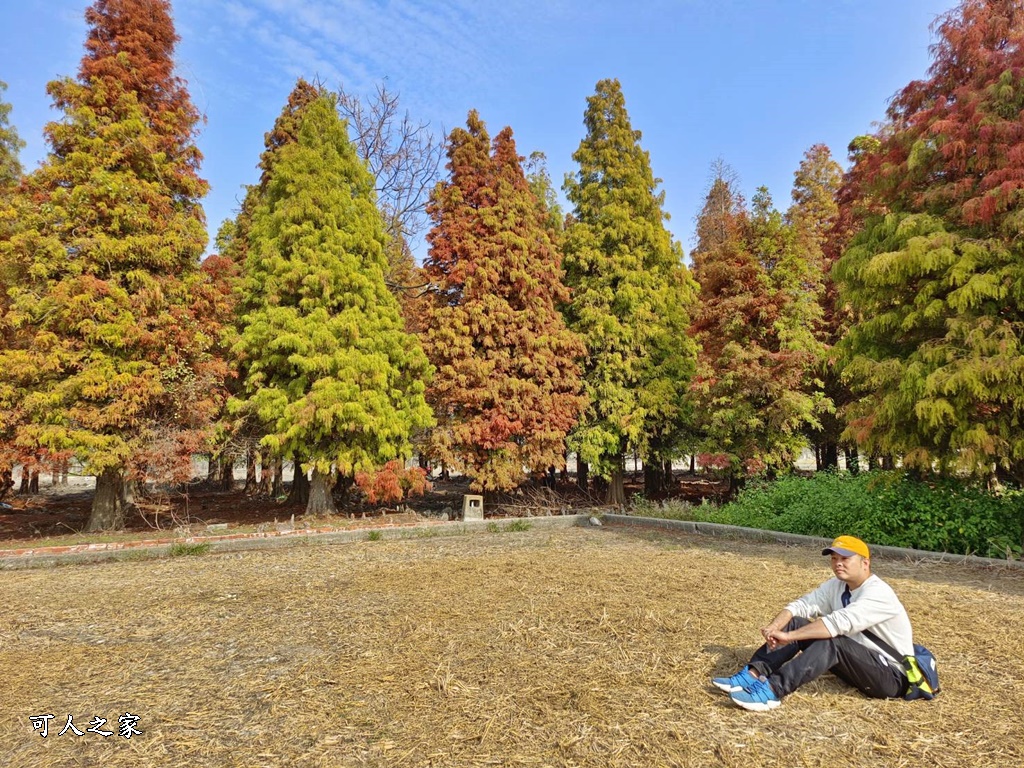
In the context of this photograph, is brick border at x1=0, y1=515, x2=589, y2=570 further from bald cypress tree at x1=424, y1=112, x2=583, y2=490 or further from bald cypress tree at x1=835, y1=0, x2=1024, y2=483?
bald cypress tree at x1=835, y1=0, x2=1024, y2=483

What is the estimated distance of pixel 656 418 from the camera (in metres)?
14.7

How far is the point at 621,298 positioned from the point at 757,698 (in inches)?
494

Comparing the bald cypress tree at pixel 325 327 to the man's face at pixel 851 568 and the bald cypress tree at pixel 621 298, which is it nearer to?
the bald cypress tree at pixel 621 298

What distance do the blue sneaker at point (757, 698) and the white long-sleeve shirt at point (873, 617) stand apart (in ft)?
1.49

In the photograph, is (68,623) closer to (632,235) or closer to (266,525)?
(266,525)

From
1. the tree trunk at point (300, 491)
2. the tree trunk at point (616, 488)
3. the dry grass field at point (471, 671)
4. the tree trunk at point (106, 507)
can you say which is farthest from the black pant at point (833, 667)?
the tree trunk at point (300, 491)

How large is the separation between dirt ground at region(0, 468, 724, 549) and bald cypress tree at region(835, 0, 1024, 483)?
25.6ft

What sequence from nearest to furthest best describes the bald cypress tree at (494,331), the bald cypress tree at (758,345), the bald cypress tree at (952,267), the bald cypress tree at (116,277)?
the bald cypress tree at (952,267), the bald cypress tree at (116,277), the bald cypress tree at (758,345), the bald cypress tree at (494,331)

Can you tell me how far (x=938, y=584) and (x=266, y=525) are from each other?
1082 centimetres

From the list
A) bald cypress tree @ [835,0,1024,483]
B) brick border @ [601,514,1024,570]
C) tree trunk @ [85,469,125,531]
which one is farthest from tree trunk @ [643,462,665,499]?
tree trunk @ [85,469,125,531]

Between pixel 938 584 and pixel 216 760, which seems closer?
pixel 216 760

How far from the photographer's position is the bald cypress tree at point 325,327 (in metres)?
11.3

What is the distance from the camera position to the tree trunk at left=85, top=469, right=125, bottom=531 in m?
11.0

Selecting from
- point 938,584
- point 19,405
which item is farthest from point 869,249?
point 19,405
